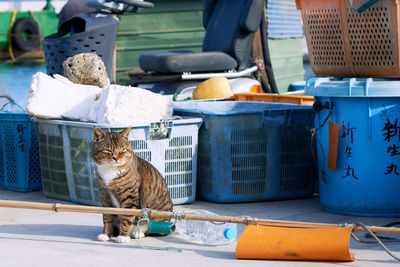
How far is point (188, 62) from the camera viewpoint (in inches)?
275

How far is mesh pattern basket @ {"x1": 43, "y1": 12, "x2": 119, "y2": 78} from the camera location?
5996 mm

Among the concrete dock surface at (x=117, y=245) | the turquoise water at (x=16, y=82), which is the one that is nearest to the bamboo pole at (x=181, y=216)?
the concrete dock surface at (x=117, y=245)

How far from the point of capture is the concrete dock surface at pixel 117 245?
341 centimetres

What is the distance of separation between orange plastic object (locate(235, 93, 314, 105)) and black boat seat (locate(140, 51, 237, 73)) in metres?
1.27

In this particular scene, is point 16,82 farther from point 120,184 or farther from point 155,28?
point 120,184

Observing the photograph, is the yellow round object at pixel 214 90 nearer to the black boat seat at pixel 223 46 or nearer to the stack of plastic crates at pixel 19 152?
the black boat seat at pixel 223 46

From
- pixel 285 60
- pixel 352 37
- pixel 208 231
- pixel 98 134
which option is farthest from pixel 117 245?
pixel 285 60

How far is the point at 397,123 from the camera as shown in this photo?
13.8 feet

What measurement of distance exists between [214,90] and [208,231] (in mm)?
2224

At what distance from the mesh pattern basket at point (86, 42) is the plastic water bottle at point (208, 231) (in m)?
2.51

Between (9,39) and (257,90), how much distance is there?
717 inches

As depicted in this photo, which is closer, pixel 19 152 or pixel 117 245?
pixel 117 245

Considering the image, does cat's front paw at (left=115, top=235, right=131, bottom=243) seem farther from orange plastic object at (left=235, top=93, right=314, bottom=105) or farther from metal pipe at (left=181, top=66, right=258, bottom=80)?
metal pipe at (left=181, top=66, right=258, bottom=80)

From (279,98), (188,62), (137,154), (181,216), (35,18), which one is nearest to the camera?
(181,216)
